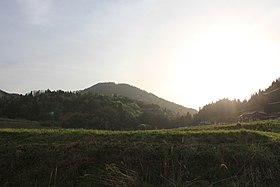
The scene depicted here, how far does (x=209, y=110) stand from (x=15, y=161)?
55.8 meters

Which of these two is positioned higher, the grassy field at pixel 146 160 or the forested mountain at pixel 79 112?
the forested mountain at pixel 79 112

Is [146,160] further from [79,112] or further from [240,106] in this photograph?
[79,112]

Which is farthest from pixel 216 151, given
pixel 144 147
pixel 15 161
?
pixel 15 161

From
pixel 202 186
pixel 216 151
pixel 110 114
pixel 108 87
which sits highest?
pixel 108 87

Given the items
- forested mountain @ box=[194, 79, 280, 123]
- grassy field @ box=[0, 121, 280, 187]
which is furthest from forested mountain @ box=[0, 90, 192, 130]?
grassy field @ box=[0, 121, 280, 187]

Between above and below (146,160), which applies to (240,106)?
above

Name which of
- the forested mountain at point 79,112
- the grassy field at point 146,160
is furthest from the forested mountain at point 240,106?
the grassy field at point 146,160

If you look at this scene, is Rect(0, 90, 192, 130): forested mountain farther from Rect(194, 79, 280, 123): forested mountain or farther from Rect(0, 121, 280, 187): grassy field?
Rect(0, 121, 280, 187): grassy field

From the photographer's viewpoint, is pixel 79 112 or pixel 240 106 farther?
pixel 79 112

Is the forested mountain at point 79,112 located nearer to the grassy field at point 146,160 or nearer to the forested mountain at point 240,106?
the forested mountain at point 240,106

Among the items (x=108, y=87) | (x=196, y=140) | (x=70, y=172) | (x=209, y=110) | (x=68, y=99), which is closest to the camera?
(x=70, y=172)

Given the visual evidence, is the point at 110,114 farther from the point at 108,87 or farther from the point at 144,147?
the point at 108,87

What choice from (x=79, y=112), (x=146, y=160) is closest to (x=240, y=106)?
(x=79, y=112)

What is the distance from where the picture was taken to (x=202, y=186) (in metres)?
7.88
